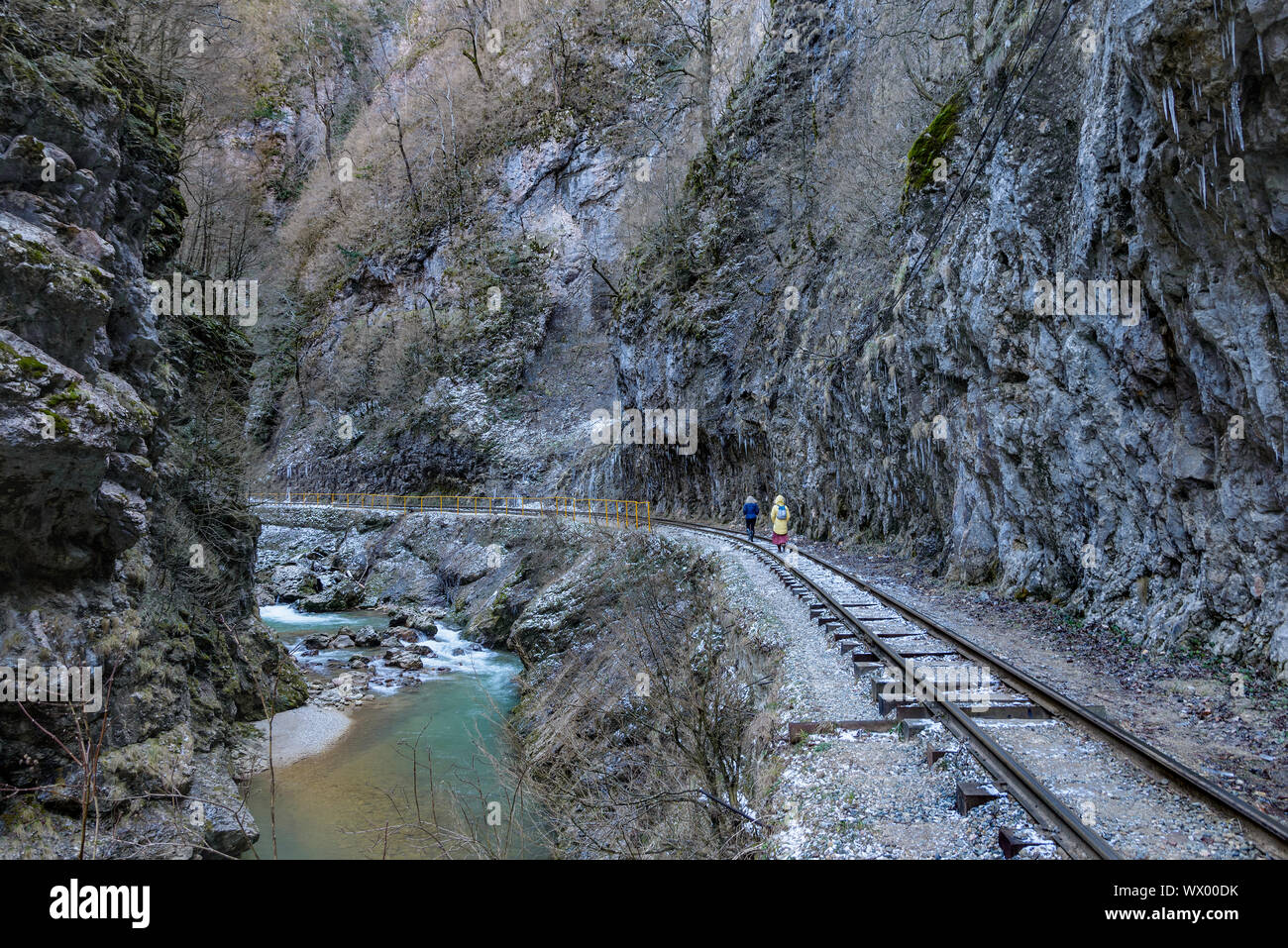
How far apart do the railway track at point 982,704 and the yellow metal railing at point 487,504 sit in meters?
14.5

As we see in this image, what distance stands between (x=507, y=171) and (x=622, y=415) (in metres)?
27.7

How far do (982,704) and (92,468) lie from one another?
10721 mm

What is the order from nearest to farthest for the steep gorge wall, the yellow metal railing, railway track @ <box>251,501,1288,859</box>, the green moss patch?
railway track @ <box>251,501,1288,859</box> → the steep gorge wall → the green moss patch → the yellow metal railing

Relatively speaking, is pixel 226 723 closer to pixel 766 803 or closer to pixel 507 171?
pixel 766 803

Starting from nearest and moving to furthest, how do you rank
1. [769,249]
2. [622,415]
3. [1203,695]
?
1. [1203,695]
2. [769,249]
3. [622,415]

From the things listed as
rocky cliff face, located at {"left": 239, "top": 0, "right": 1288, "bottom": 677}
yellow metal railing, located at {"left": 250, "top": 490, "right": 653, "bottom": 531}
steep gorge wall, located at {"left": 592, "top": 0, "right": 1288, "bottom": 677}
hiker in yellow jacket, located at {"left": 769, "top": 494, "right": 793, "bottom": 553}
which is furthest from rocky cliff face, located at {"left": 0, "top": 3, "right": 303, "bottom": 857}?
yellow metal railing, located at {"left": 250, "top": 490, "right": 653, "bottom": 531}

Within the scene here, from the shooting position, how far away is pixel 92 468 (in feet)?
28.1

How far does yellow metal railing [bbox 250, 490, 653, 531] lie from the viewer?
101 ft

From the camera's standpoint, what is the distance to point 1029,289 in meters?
11.3

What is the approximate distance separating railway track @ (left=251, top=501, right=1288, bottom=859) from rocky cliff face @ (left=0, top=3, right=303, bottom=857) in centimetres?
633

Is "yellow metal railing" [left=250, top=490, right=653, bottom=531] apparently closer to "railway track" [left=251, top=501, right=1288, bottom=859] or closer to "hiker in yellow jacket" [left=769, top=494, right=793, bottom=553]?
"hiker in yellow jacket" [left=769, top=494, right=793, bottom=553]

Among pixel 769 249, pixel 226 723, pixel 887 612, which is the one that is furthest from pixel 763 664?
pixel 769 249

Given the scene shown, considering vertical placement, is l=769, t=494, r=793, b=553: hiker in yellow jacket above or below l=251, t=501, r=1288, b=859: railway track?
above

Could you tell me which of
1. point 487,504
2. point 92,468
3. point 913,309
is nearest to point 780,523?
point 913,309
